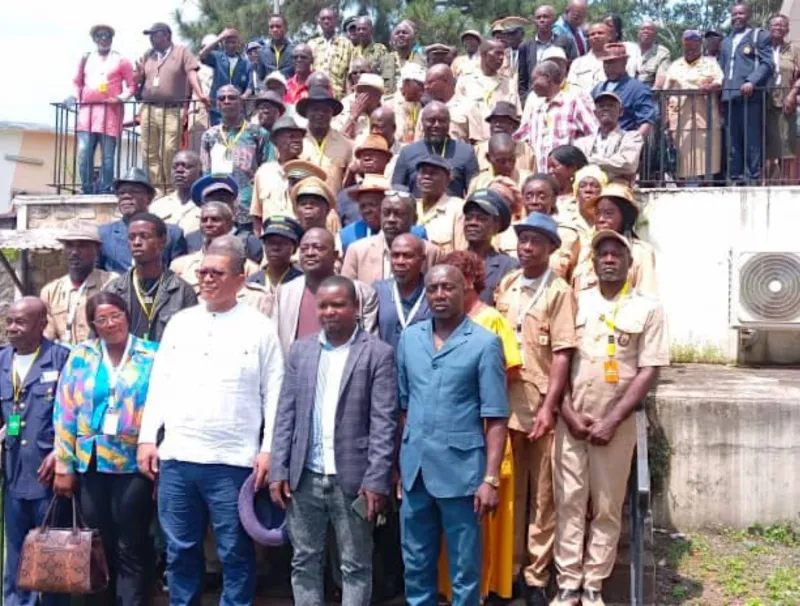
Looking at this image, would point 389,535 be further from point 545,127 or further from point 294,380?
point 545,127

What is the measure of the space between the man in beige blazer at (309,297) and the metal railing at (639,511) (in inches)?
61.3

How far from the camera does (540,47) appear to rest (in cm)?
1082

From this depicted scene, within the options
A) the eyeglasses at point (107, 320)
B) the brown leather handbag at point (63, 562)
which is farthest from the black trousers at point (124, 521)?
the eyeglasses at point (107, 320)

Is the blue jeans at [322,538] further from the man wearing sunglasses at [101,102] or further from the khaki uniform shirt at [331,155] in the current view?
the man wearing sunglasses at [101,102]

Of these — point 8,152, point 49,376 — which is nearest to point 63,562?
point 49,376

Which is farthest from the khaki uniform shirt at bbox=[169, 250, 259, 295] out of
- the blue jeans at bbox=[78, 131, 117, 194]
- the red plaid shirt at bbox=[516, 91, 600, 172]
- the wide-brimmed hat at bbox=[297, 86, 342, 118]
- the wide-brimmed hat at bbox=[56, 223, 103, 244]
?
the blue jeans at bbox=[78, 131, 117, 194]

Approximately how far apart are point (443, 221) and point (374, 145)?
1085 millimetres

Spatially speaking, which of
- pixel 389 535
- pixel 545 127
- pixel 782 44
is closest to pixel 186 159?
pixel 545 127

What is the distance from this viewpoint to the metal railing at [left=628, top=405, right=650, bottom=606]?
548 centimetres

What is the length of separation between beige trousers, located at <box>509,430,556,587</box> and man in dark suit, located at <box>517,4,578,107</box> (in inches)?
220

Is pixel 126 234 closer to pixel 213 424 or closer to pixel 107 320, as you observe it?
pixel 107 320

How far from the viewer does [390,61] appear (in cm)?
1102

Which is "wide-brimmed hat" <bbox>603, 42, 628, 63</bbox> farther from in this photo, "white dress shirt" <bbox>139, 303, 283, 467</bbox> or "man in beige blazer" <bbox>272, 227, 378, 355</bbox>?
"white dress shirt" <bbox>139, 303, 283, 467</bbox>

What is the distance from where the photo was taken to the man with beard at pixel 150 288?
6.12 metres
